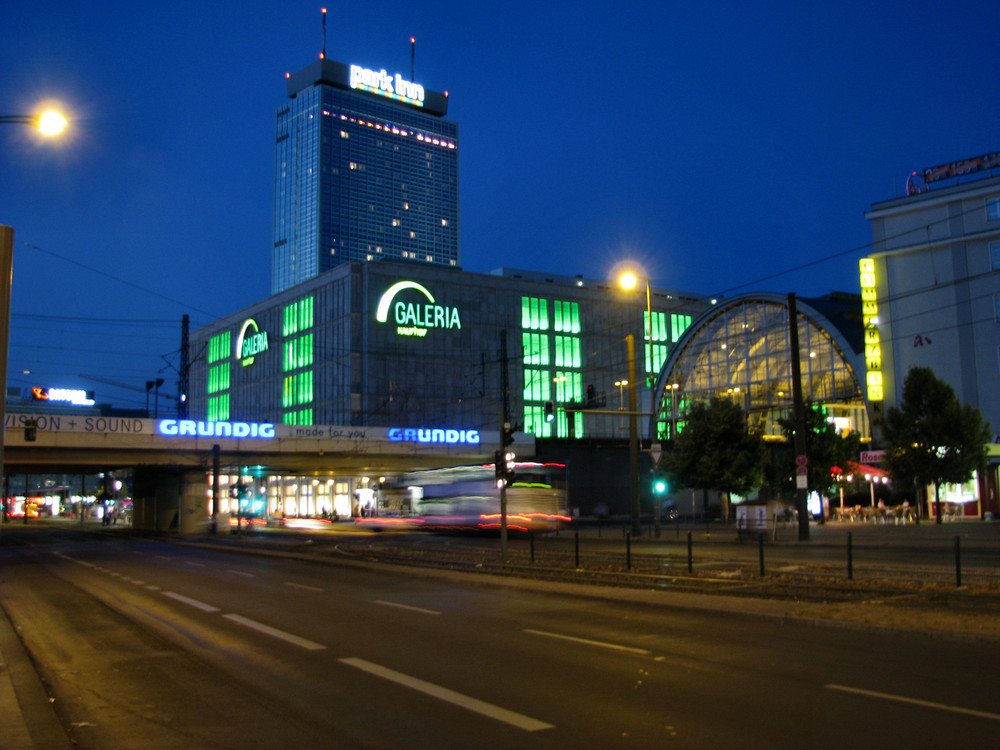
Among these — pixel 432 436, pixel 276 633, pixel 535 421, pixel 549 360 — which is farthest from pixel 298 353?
pixel 276 633

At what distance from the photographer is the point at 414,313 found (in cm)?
8812

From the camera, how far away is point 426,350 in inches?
3506

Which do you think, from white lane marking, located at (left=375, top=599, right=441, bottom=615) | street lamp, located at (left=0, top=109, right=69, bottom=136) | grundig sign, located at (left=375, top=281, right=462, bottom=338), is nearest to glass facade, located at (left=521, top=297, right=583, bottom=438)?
grundig sign, located at (left=375, top=281, right=462, bottom=338)

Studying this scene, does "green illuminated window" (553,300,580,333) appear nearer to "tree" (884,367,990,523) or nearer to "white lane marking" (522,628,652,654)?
"tree" (884,367,990,523)

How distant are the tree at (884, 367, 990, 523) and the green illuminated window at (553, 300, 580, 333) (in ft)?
176

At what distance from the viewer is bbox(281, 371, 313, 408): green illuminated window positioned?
302ft

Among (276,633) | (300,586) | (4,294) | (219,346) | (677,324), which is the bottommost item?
(300,586)

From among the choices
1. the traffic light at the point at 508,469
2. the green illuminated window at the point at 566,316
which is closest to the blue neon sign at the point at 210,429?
the traffic light at the point at 508,469

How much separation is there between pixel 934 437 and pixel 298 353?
66846 millimetres

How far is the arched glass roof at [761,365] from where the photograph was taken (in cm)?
6838

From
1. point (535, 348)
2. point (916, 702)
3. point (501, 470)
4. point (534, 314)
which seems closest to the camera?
point (916, 702)

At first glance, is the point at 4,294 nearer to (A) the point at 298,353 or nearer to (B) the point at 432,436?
(B) the point at 432,436

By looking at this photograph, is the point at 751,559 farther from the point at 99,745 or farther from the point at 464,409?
the point at 464,409

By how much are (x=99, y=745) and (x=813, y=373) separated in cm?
6995
